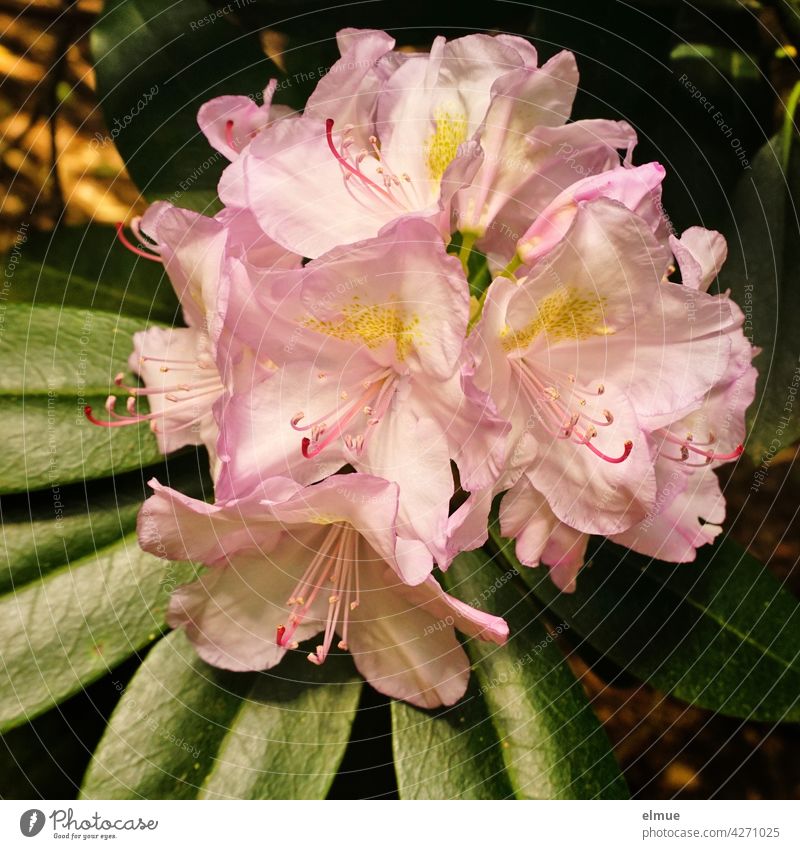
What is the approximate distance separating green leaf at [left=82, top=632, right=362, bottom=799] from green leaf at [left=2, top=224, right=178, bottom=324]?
323mm

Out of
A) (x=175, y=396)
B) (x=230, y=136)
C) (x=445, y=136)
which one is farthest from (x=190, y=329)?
(x=445, y=136)

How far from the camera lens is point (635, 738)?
76 centimetres

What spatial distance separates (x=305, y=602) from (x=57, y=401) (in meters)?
0.30

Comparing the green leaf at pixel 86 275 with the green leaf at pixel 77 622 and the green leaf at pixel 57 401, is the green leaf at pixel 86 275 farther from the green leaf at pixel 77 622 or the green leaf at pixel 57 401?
the green leaf at pixel 77 622

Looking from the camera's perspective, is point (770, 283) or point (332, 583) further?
point (770, 283)

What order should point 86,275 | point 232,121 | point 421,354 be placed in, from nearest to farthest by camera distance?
1. point 421,354
2. point 232,121
3. point 86,275

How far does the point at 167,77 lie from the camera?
756 millimetres

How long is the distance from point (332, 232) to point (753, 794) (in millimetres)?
639

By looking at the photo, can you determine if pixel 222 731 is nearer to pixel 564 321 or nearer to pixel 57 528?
pixel 57 528

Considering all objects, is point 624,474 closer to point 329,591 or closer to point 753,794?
point 329,591

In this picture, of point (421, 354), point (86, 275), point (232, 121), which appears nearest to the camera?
point (421, 354)

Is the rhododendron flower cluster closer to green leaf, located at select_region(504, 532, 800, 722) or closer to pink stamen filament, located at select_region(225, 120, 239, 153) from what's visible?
pink stamen filament, located at select_region(225, 120, 239, 153)

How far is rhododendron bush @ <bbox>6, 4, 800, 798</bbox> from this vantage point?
0.55 m
